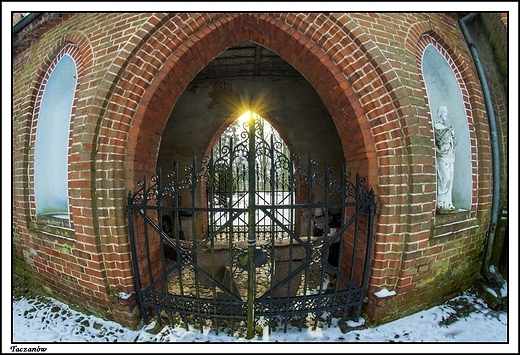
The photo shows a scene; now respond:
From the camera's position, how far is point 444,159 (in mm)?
2670

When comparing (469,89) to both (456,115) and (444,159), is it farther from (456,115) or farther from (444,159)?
(444,159)

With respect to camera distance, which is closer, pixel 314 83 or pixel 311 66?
pixel 311 66

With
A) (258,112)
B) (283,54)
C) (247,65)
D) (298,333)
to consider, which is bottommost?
(298,333)

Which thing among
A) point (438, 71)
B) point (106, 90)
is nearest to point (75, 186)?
point (106, 90)

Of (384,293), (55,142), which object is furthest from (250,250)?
(55,142)

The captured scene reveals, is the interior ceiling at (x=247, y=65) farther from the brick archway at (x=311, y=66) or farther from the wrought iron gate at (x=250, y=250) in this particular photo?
the wrought iron gate at (x=250, y=250)

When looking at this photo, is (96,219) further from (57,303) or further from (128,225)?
→ (57,303)

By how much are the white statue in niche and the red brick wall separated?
22 centimetres

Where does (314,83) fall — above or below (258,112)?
below

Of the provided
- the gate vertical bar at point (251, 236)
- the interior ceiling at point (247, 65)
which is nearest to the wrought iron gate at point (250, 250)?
the gate vertical bar at point (251, 236)

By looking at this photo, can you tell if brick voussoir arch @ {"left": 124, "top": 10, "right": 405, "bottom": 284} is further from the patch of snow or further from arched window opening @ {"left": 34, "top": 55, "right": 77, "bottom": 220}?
the patch of snow

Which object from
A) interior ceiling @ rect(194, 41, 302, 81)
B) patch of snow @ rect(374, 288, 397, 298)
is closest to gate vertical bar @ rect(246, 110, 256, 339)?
patch of snow @ rect(374, 288, 397, 298)

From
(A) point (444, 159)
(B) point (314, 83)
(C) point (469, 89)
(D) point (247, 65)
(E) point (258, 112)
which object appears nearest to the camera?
(A) point (444, 159)

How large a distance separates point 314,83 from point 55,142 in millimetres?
3413
